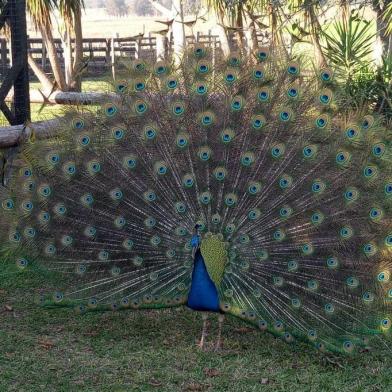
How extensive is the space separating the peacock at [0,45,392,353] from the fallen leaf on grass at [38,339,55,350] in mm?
283

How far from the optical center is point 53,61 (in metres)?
16.2

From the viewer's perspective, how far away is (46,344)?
16.6ft

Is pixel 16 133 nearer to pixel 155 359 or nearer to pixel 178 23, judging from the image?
pixel 155 359

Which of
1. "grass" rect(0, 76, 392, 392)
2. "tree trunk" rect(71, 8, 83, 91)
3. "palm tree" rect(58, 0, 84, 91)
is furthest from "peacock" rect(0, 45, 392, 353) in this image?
"tree trunk" rect(71, 8, 83, 91)

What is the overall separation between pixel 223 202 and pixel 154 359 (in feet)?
3.66

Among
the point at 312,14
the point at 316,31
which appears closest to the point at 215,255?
the point at 312,14

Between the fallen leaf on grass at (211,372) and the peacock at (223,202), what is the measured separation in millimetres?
340

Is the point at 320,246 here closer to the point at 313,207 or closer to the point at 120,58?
the point at 313,207

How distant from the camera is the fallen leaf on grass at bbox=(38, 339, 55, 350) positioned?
16.5 feet

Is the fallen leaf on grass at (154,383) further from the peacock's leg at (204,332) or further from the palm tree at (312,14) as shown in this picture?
the palm tree at (312,14)

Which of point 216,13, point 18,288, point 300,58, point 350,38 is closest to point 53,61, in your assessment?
point 216,13

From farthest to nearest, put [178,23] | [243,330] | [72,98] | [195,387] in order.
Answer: [178,23] < [72,98] < [243,330] < [195,387]

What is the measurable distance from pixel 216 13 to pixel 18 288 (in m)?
7.82

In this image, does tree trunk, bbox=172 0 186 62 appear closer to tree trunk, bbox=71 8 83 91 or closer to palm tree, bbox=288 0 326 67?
palm tree, bbox=288 0 326 67
